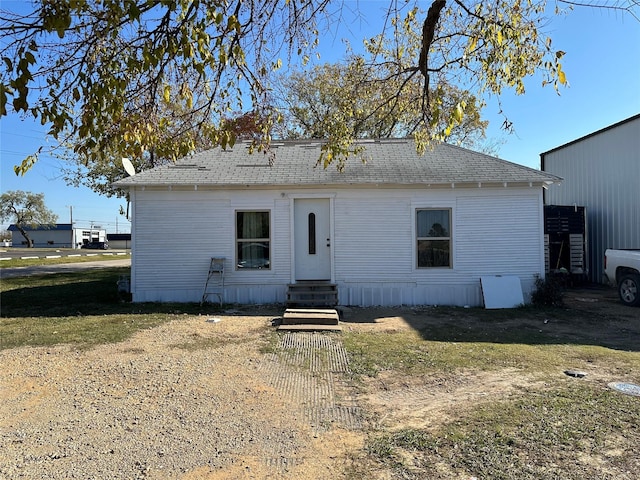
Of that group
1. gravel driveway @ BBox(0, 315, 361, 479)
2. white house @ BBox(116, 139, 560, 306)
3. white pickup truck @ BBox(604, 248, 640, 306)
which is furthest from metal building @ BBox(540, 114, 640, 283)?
gravel driveway @ BBox(0, 315, 361, 479)

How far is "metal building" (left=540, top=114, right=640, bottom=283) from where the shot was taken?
13438 millimetres

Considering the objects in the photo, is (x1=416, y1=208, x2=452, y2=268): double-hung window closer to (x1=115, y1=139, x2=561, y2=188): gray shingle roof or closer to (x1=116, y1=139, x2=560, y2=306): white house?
(x1=116, y1=139, x2=560, y2=306): white house

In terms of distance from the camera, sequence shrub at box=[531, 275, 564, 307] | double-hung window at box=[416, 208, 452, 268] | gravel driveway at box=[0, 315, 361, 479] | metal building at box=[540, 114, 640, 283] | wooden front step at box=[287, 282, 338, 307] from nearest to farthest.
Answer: gravel driveway at box=[0, 315, 361, 479], wooden front step at box=[287, 282, 338, 307], shrub at box=[531, 275, 564, 307], double-hung window at box=[416, 208, 452, 268], metal building at box=[540, 114, 640, 283]

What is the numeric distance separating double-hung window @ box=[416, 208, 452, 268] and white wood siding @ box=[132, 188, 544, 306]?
0.17 meters

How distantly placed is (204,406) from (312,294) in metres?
5.80

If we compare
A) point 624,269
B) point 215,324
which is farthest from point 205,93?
point 624,269

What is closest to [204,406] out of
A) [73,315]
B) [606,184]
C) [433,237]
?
[73,315]

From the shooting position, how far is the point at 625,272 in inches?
413

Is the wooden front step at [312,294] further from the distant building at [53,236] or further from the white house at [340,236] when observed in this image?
the distant building at [53,236]

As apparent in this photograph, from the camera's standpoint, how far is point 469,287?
10359mm

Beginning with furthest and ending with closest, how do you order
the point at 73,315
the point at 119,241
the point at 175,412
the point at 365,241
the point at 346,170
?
the point at 119,241 → the point at 346,170 → the point at 365,241 → the point at 73,315 → the point at 175,412

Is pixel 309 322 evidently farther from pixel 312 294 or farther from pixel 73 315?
pixel 73 315

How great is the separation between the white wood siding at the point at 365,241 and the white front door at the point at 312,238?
212 millimetres

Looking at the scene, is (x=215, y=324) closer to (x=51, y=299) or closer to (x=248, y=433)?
(x=248, y=433)
